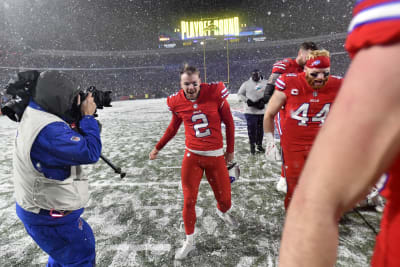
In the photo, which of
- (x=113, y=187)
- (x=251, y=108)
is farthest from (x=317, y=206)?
(x=251, y=108)

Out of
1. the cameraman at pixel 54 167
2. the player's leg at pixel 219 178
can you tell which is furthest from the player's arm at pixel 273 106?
the cameraman at pixel 54 167

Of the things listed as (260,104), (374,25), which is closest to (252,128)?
(260,104)

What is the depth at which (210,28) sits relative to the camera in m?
31.8

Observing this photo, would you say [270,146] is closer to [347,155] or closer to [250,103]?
[347,155]

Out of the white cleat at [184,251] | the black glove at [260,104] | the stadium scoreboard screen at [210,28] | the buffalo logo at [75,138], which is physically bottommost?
the white cleat at [184,251]

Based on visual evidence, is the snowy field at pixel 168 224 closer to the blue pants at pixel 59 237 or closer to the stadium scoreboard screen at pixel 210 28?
the blue pants at pixel 59 237

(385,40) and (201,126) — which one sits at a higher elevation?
(385,40)

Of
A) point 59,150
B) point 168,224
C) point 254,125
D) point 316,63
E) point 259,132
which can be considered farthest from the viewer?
point 259,132

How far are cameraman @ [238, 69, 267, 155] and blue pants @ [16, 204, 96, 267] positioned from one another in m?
4.25

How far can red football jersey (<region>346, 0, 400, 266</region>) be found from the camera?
0.98 feet

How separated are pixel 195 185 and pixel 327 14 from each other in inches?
1306

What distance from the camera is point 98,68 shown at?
32.8 m

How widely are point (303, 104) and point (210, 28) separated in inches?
1316

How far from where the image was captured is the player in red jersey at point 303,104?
2.07 meters
